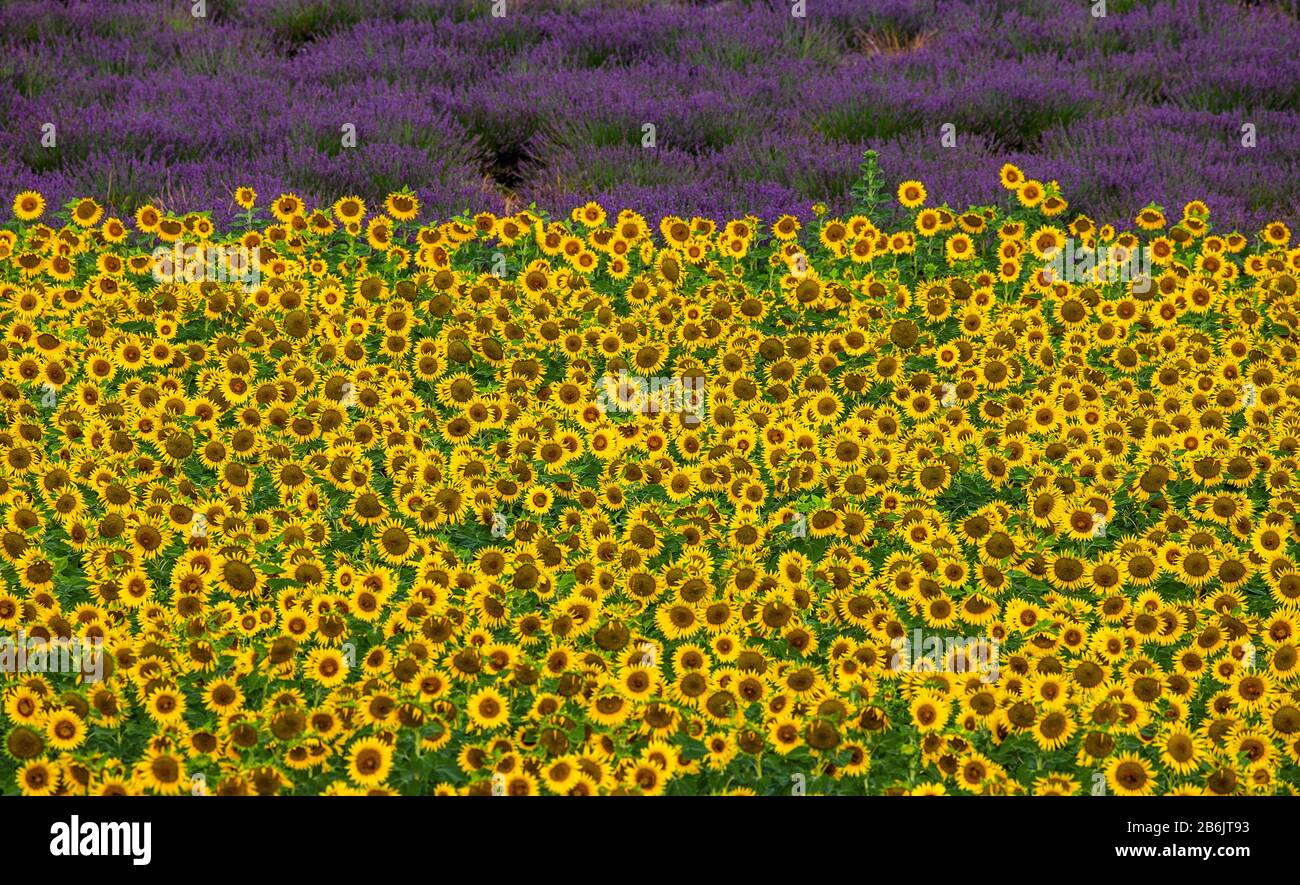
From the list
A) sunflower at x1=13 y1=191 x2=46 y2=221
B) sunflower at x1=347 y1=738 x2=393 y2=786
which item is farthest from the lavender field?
sunflower at x1=347 y1=738 x2=393 y2=786

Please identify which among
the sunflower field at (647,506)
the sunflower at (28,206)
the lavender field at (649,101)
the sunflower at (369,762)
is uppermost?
the lavender field at (649,101)

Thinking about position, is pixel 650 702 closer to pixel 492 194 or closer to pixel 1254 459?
pixel 1254 459

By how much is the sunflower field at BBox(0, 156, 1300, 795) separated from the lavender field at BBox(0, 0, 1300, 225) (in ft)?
3.64

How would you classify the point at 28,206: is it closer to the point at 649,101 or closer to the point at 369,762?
the point at 649,101

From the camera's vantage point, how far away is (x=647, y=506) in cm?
412

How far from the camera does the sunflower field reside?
3352mm

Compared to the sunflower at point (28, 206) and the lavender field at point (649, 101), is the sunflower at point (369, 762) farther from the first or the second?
the lavender field at point (649, 101)

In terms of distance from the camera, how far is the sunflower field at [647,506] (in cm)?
335

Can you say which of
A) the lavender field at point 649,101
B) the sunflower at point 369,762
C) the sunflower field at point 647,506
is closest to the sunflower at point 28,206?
the sunflower field at point 647,506

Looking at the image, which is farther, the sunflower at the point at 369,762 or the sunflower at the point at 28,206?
the sunflower at the point at 28,206

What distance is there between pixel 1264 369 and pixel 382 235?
12.0 ft

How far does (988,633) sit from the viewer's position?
375 centimetres

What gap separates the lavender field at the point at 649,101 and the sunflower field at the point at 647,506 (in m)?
1.11

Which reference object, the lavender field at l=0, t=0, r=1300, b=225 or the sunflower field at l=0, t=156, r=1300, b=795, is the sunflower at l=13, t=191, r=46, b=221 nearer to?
the sunflower field at l=0, t=156, r=1300, b=795
